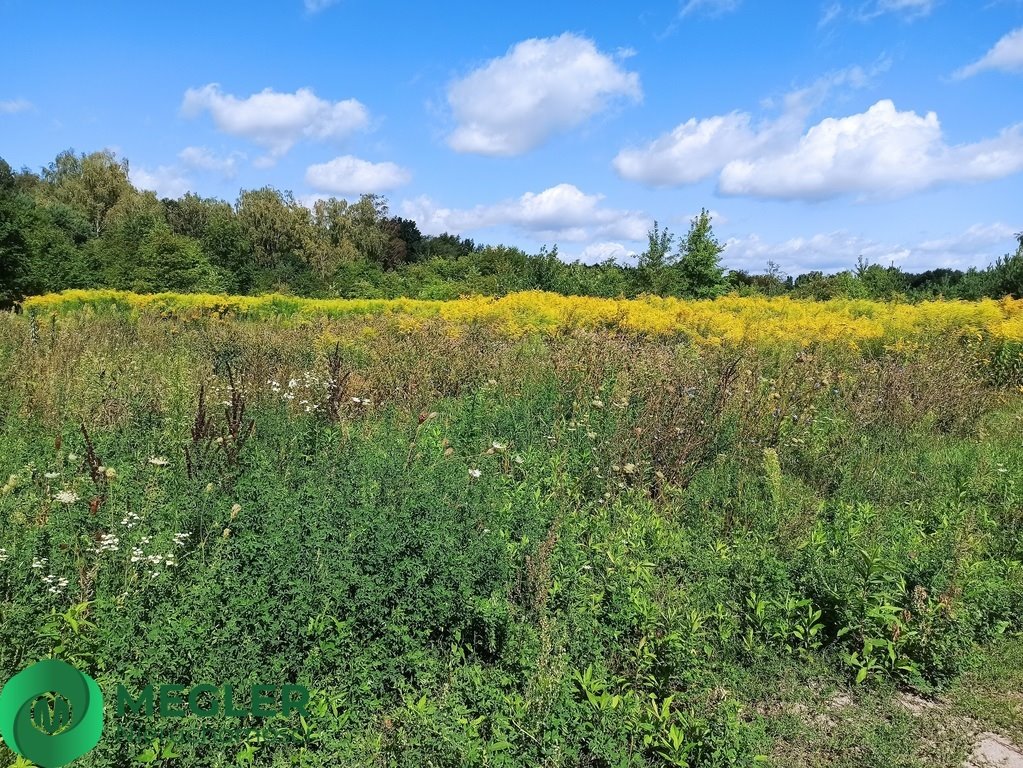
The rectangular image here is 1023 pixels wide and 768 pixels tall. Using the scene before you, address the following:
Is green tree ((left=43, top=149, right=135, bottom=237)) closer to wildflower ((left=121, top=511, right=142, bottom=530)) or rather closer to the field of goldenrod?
the field of goldenrod

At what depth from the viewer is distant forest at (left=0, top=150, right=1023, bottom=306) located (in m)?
20.2

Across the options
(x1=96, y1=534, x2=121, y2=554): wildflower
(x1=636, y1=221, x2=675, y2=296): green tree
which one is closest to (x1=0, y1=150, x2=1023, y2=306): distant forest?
(x1=636, y1=221, x2=675, y2=296): green tree

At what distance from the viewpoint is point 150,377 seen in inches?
239

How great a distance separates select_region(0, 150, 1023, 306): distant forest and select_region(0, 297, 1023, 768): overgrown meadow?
45.2ft

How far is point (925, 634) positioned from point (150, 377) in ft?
20.6

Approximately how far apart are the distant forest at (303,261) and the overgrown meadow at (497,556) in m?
13.8

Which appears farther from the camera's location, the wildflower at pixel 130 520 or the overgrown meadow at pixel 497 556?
the wildflower at pixel 130 520

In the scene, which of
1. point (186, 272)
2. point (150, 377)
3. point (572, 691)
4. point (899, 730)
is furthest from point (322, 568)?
point (186, 272)

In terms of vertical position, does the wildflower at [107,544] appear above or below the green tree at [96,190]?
below

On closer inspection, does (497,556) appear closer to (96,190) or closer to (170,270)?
(170,270)

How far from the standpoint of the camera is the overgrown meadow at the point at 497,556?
99.5 inches

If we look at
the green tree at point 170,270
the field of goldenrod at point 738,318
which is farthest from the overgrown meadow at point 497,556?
Result: the green tree at point 170,270

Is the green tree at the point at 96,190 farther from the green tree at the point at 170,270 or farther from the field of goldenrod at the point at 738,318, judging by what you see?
the field of goldenrod at the point at 738,318

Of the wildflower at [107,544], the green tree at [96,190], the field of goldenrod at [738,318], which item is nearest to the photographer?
the wildflower at [107,544]
